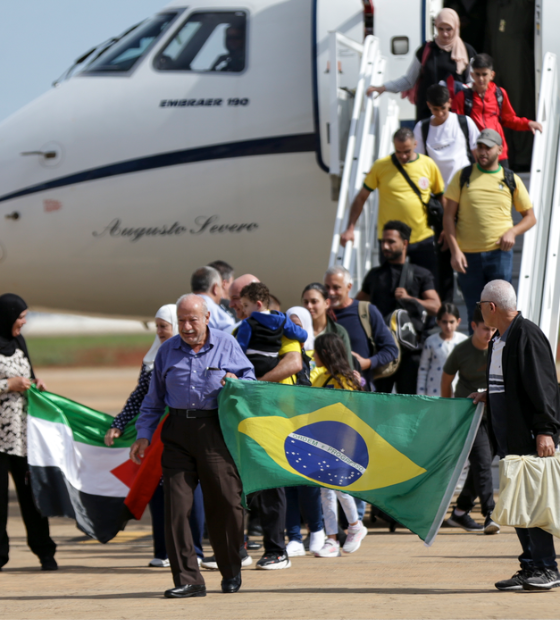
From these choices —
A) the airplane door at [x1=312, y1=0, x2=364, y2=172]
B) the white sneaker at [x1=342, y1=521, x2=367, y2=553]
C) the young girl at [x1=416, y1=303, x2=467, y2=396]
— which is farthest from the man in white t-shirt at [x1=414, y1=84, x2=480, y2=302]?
the white sneaker at [x1=342, y1=521, x2=367, y2=553]

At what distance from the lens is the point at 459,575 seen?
609cm

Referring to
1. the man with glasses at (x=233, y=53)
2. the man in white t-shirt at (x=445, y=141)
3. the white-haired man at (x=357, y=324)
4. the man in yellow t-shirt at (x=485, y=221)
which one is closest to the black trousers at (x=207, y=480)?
the white-haired man at (x=357, y=324)

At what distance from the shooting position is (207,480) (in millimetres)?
5820

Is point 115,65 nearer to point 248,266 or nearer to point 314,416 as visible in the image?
point 248,266

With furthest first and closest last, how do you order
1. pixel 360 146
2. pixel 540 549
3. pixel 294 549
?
pixel 360 146 < pixel 294 549 < pixel 540 549

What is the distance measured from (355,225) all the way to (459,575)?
3.82 m

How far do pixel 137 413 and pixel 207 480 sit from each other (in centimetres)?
180

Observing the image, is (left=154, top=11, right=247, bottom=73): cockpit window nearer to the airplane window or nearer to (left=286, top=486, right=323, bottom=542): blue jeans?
the airplane window

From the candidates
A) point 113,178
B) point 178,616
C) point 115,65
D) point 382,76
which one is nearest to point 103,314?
point 113,178

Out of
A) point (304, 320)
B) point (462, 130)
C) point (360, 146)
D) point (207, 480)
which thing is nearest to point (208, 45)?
point (360, 146)

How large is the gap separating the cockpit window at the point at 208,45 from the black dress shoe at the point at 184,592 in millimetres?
5999

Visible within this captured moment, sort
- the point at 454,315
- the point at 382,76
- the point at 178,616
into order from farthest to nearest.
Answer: the point at 382,76, the point at 454,315, the point at 178,616

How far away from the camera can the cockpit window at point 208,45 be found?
10219 mm

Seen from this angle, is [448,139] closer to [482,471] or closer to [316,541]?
[482,471]
